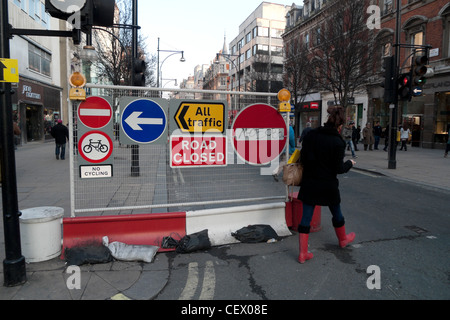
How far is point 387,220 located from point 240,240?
280 centimetres

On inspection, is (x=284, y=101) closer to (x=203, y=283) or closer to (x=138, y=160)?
(x=138, y=160)

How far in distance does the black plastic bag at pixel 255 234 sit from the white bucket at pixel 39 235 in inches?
90.7

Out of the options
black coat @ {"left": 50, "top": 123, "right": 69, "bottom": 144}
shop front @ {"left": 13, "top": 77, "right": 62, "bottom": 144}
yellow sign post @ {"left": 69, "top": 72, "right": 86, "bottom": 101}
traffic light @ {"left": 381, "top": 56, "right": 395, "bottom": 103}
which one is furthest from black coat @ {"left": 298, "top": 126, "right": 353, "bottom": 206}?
shop front @ {"left": 13, "top": 77, "right": 62, "bottom": 144}

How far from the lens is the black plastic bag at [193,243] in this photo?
164 inches

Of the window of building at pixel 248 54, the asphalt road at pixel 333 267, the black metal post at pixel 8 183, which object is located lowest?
the asphalt road at pixel 333 267

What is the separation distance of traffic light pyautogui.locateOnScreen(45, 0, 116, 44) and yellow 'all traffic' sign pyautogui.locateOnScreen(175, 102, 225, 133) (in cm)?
148

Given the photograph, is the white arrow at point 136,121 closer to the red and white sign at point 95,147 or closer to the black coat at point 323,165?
the red and white sign at point 95,147

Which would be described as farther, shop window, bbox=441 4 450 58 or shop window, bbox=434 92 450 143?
shop window, bbox=434 92 450 143

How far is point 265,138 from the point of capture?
4.94m

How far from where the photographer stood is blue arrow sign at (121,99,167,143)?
4.23 metres

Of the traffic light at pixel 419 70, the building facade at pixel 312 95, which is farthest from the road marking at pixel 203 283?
the building facade at pixel 312 95

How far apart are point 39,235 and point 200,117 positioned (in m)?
2.48

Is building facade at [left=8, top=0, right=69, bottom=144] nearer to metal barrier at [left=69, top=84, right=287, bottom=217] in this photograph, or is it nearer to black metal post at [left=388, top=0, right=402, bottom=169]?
black metal post at [left=388, top=0, right=402, bottom=169]
